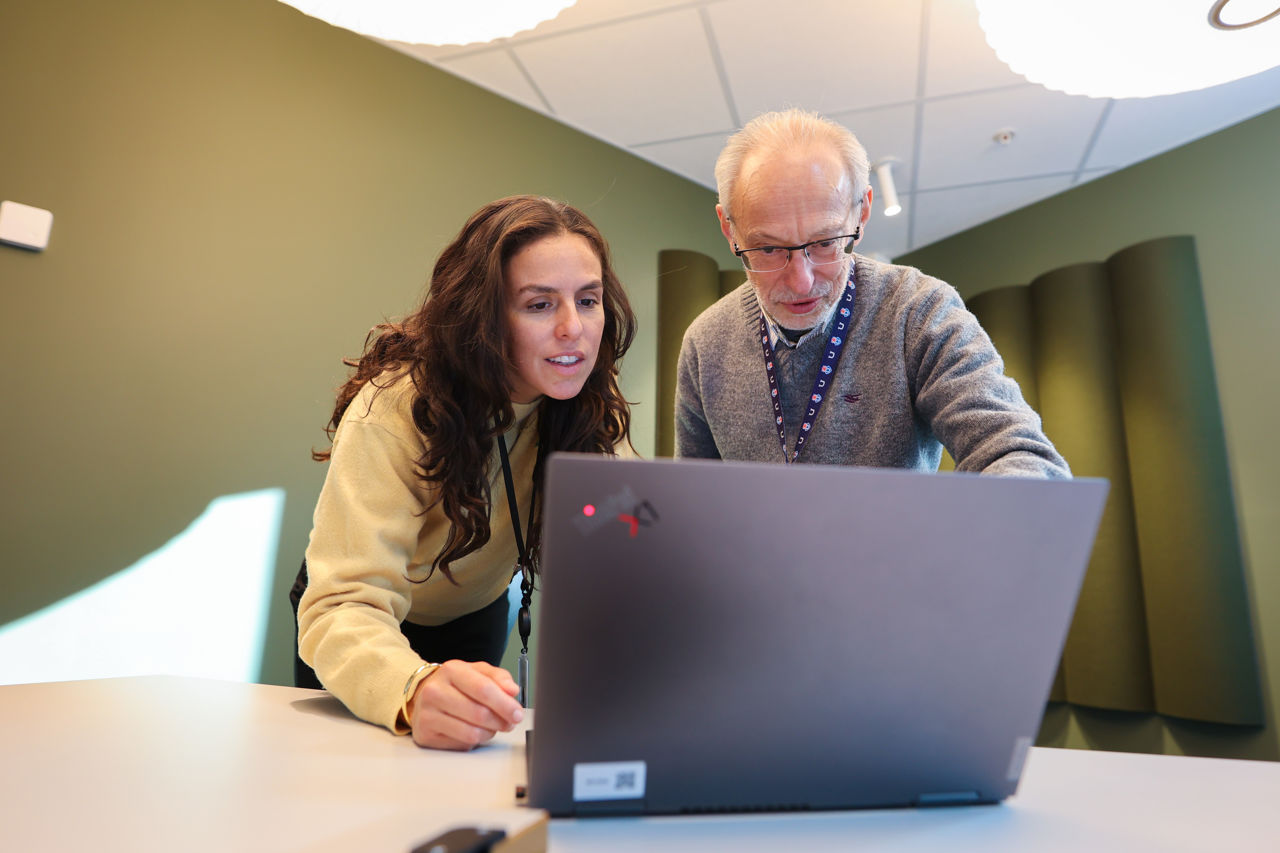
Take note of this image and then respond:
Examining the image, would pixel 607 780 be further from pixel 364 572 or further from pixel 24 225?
pixel 24 225

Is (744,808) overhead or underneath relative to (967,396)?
underneath

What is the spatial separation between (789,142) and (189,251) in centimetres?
200

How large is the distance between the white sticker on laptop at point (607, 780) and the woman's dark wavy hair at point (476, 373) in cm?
69

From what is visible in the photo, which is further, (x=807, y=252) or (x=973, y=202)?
(x=973, y=202)

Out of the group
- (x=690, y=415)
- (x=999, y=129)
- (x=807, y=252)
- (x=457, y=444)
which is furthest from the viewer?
(x=999, y=129)

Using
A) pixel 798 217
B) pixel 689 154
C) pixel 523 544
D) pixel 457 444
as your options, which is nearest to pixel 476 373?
pixel 457 444

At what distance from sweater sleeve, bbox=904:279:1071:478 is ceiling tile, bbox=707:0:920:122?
1710mm

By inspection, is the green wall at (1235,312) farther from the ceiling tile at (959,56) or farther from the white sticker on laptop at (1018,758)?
the white sticker on laptop at (1018,758)

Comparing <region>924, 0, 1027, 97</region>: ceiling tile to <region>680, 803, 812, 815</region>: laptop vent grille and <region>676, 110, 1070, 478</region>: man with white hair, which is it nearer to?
<region>676, 110, 1070, 478</region>: man with white hair

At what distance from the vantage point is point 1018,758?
63 cm

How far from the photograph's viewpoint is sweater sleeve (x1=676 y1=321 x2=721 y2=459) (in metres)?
1.80

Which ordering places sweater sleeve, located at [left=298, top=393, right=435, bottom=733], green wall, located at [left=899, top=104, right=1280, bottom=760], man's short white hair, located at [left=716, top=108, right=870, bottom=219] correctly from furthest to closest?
green wall, located at [left=899, top=104, right=1280, bottom=760] < man's short white hair, located at [left=716, top=108, right=870, bottom=219] < sweater sleeve, located at [left=298, top=393, right=435, bottom=733]

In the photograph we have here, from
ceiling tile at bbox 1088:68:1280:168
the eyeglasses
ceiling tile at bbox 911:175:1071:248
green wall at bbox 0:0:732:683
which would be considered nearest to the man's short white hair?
the eyeglasses

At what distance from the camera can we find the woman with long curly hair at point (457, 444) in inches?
40.5
